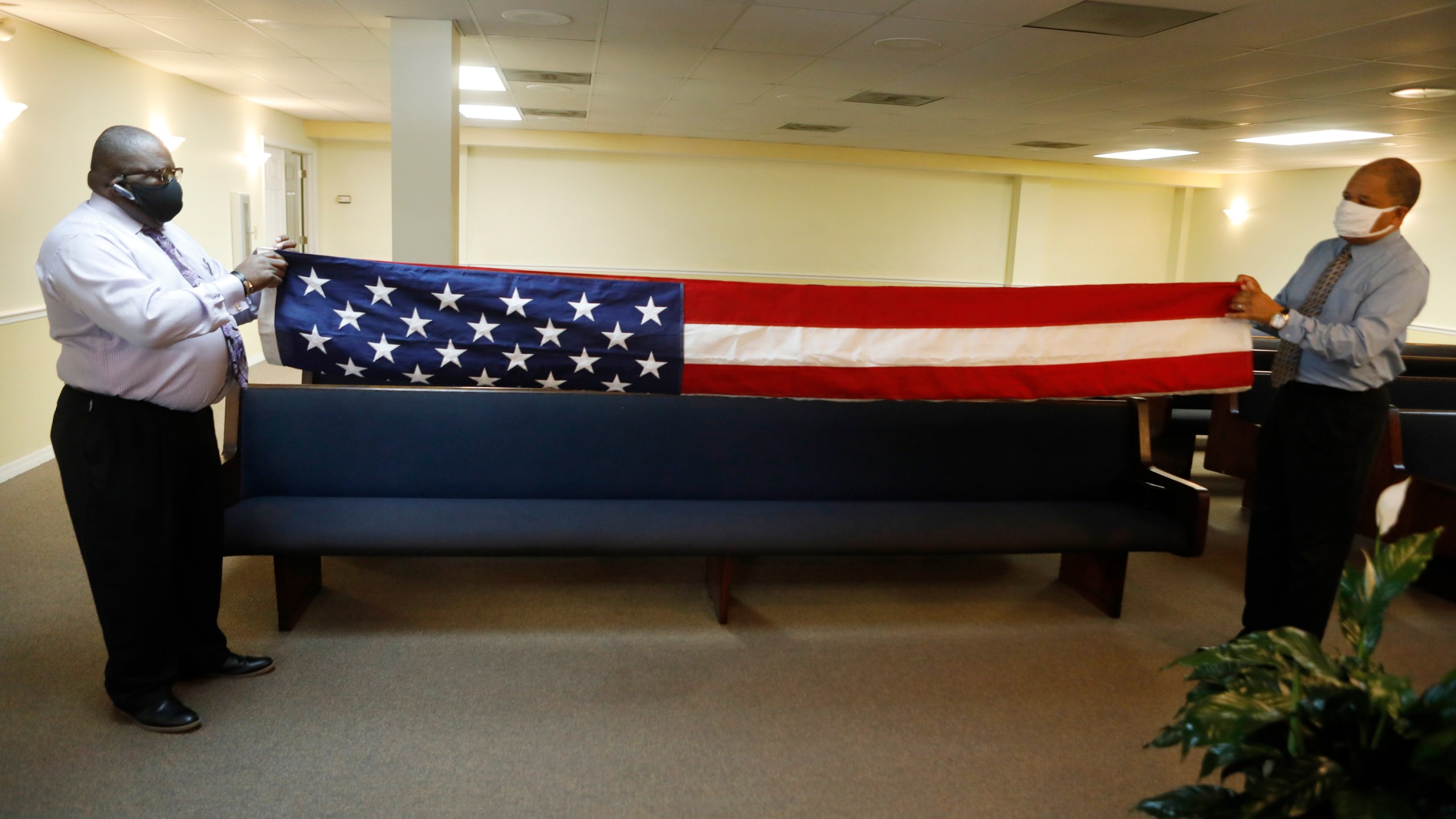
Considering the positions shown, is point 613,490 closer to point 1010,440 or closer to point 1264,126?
point 1010,440

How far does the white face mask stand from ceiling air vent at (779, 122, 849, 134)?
7272mm

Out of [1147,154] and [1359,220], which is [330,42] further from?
[1147,154]

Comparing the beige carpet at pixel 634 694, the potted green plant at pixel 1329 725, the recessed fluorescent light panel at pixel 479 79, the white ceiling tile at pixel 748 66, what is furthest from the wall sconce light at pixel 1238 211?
the potted green plant at pixel 1329 725

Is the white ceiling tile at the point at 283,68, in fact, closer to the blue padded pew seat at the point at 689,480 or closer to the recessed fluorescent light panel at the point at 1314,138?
the blue padded pew seat at the point at 689,480

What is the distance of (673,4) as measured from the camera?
480 cm

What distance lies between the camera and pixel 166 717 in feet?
7.90

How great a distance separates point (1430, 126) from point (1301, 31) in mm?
4031

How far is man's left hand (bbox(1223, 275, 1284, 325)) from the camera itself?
3012 millimetres

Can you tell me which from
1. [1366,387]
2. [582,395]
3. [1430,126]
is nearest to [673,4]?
[582,395]

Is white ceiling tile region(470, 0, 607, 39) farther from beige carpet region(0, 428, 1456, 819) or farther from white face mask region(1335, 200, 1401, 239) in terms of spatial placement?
white face mask region(1335, 200, 1401, 239)

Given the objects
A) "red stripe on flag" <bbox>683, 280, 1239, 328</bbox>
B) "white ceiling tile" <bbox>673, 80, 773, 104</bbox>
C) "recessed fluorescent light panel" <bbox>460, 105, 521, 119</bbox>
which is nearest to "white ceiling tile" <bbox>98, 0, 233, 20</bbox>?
"white ceiling tile" <bbox>673, 80, 773, 104</bbox>

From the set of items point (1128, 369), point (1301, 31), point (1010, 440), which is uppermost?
point (1301, 31)

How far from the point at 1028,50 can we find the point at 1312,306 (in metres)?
3.07

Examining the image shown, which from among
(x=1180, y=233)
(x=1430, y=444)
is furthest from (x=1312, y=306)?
(x=1180, y=233)
